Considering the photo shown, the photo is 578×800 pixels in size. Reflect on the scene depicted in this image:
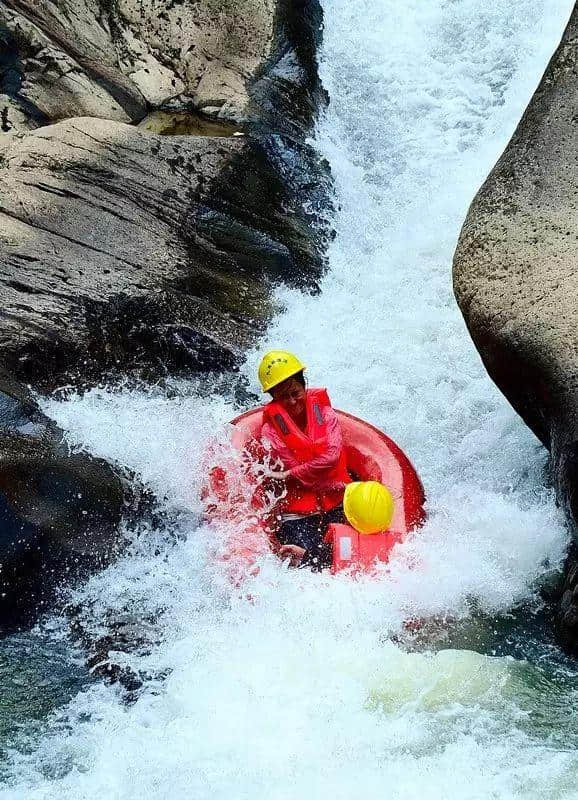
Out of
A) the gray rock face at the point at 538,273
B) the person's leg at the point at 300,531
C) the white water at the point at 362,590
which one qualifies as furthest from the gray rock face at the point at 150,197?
the gray rock face at the point at 538,273

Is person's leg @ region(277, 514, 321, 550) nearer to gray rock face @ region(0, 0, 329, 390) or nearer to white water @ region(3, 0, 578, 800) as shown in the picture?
white water @ region(3, 0, 578, 800)

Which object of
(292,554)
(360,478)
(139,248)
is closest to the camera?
(292,554)

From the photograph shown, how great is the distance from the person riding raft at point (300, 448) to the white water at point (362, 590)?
0.49m

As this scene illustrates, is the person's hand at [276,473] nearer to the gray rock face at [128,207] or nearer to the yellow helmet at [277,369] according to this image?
the yellow helmet at [277,369]

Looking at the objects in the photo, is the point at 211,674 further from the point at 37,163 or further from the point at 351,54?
the point at 351,54

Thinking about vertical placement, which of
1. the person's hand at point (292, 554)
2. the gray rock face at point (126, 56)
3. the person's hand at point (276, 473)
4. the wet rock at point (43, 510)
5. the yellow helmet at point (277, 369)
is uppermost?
the gray rock face at point (126, 56)

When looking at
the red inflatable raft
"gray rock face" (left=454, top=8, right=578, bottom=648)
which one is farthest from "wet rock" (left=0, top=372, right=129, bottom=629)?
"gray rock face" (left=454, top=8, right=578, bottom=648)

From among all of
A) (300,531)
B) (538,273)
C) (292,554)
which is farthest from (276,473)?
(538,273)

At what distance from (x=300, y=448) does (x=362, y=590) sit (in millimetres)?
972

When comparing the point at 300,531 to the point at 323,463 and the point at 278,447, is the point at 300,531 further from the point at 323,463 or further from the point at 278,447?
the point at 278,447

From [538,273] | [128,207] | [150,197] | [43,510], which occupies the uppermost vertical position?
[538,273]

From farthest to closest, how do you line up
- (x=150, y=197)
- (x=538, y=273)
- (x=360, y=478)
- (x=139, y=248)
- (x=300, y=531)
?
(x=150, y=197), (x=139, y=248), (x=360, y=478), (x=300, y=531), (x=538, y=273)

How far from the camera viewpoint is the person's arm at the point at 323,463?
5613 mm

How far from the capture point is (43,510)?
524 cm
